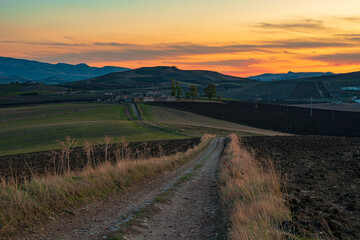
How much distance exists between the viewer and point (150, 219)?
35.1ft

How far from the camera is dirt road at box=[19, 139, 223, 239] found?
924 centimetres

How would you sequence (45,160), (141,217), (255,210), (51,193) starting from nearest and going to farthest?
1. (255,210)
2. (141,217)
3. (51,193)
4. (45,160)

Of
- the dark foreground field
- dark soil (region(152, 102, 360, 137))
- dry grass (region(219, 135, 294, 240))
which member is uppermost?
dry grass (region(219, 135, 294, 240))

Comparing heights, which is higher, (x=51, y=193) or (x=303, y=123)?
(x=51, y=193)

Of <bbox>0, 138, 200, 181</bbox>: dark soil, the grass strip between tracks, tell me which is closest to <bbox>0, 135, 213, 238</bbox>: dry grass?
the grass strip between tracks

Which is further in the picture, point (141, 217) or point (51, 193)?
point (51, 193)

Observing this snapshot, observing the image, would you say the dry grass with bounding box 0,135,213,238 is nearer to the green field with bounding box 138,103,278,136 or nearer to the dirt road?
the dirt road

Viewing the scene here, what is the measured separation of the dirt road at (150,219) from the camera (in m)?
9.24

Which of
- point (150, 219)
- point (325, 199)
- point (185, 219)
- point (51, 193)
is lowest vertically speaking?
point (325, 199)

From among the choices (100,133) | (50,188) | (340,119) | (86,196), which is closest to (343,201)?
(86,196)

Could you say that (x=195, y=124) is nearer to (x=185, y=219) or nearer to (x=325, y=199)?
(x=325, y=199)

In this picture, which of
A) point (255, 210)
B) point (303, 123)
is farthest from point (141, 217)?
point (303, 123)

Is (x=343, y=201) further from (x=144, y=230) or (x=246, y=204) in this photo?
(x=144, y=230)

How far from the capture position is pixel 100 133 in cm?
7025
